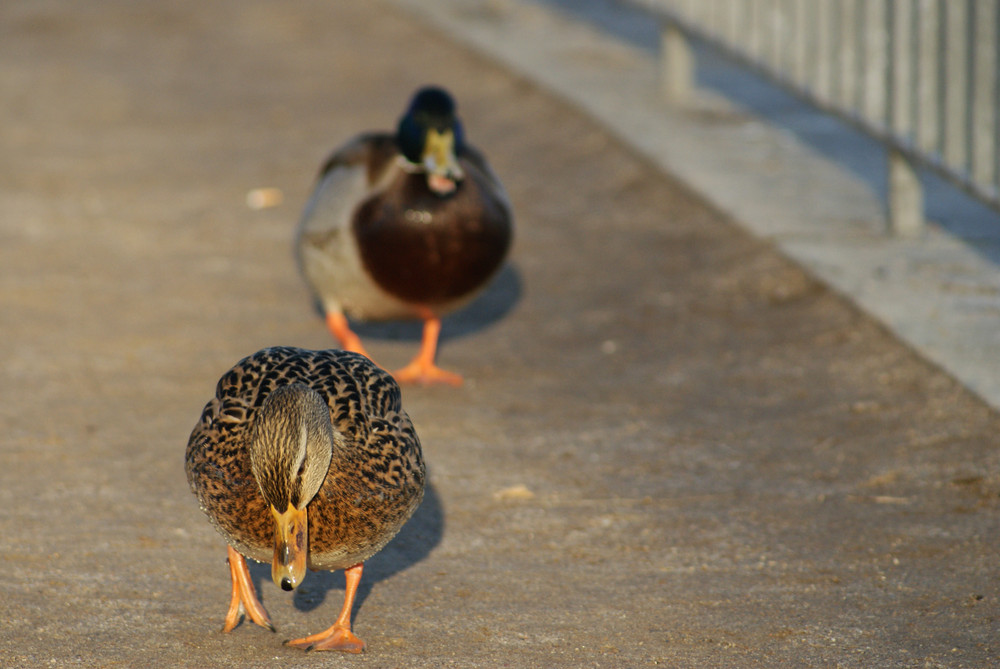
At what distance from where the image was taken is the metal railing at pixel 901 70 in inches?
238

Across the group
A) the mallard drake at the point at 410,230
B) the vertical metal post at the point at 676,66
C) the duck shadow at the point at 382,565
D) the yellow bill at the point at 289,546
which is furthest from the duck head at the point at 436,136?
the vertical metal post at the point at 676,66

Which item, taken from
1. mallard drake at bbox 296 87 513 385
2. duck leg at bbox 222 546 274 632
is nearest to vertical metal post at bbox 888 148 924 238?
mallard drake at bbox 296 87 513 385

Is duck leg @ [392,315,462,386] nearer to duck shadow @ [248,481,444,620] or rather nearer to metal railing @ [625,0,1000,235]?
duck shadow @ [248,481,444,620]

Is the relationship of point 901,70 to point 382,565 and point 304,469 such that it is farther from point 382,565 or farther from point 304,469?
point 304,469

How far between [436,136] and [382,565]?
1.86m

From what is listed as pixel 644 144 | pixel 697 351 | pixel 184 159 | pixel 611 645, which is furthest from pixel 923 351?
pixel 184 159

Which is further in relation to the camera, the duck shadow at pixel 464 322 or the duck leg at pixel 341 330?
the duck shadow at pixel 464 322

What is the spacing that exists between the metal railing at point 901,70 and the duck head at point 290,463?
3.55m

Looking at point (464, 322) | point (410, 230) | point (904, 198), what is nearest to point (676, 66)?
point (904, 198)

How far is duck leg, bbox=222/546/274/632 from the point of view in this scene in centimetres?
384

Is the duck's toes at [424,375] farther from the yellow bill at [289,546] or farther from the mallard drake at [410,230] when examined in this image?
the yellow bill at [289,546]

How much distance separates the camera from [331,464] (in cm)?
358

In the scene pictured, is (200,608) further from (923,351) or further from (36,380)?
(923,351)

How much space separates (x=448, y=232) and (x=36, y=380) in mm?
1730
